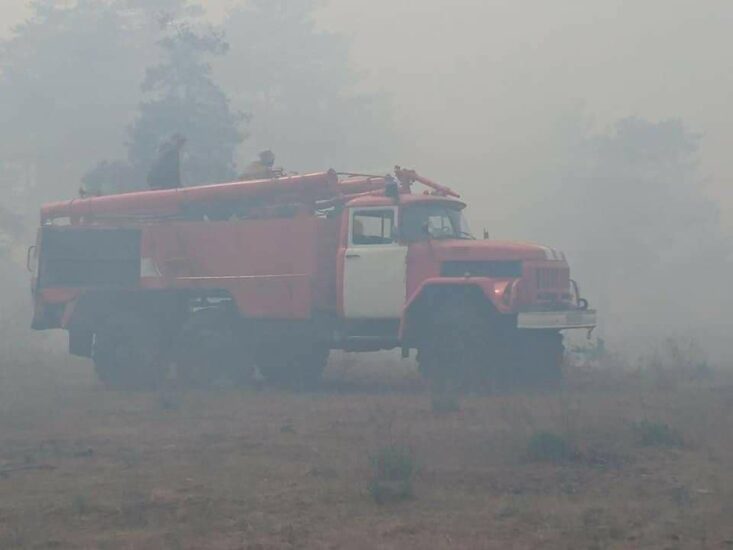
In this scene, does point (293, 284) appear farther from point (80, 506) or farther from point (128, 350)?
point (80, 506)

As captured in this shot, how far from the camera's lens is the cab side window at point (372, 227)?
1870 centimetres

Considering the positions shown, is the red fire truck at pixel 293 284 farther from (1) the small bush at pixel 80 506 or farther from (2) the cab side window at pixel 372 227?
(1) the small bush at pixel 80 506

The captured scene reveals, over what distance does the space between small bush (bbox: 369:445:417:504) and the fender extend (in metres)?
6.67

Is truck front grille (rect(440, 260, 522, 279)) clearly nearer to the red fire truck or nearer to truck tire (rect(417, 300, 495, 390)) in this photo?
the red fire truck

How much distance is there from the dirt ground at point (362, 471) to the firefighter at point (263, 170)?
445 cm

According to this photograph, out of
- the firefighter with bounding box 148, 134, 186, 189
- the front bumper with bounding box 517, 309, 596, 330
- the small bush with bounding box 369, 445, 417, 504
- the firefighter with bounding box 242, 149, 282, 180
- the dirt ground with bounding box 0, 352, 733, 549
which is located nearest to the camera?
the dirt ground with bounding box 0, 352, 733, 549

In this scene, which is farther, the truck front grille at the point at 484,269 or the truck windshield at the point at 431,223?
the truck windshield at the point at 431,223

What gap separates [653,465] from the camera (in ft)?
37.3

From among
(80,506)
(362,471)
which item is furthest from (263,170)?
(80,506)

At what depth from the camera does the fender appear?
17.6 meters

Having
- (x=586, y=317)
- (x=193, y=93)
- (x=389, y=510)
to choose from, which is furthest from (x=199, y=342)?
(x=193, y=93)

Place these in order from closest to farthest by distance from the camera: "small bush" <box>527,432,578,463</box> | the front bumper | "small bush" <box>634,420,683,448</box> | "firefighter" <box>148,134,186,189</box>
Result: "small bush" <box>527,432,578,463</box>
"small bush" <box>634,420,683,448</box>
the front bumper
"firefighter" <box>148,134,186,189</box>

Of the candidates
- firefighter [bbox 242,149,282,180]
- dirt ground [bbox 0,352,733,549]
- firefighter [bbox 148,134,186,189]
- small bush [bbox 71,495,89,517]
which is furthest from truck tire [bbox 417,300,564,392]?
small bush [bbox 71,495,89,517]

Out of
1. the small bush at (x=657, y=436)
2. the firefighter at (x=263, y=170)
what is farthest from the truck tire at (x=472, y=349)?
the small bush at (x=657, y=436)
